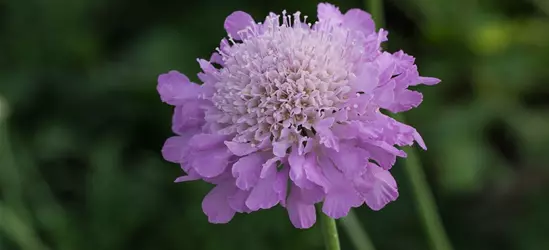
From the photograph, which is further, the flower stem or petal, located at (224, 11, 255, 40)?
petal, located at (224, 11, 255, 40)

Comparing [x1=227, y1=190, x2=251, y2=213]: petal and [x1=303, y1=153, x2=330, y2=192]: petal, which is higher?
[x1=303, y1=153, x2=330, y2=192]: petal

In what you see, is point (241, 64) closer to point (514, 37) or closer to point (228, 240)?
point (228, 240)

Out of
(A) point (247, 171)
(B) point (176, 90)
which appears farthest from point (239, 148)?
(B) point (176, 90)

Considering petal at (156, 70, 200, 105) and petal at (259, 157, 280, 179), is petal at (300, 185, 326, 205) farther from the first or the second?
petal at (156, 70, 200, 105)

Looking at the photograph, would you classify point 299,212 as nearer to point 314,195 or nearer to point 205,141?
point 314,195

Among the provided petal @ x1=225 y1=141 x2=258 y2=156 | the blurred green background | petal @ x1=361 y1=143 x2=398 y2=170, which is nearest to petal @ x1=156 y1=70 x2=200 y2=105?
petal @ x1=225 y1=141 x2=258 y2=156

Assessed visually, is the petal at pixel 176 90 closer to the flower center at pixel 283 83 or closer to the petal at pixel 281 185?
the flower center at pixel 283 83

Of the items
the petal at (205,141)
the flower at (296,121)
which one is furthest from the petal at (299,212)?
the petal at (205,141)
